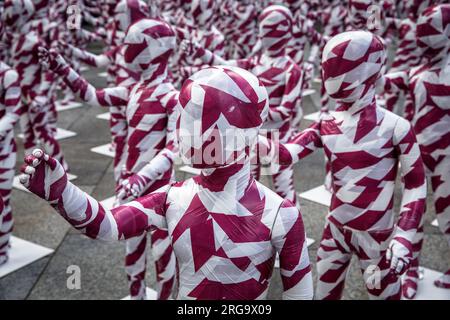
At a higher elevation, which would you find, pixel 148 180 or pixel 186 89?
pixel 186 89

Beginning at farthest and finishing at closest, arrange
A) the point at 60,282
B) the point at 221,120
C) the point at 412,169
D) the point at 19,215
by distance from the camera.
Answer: the point at 19,215
the point at 60,282
the point at 412,169
the point at 221,120

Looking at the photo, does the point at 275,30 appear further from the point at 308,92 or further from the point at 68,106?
the point at 68,106

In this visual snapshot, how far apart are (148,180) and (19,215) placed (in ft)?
8.08

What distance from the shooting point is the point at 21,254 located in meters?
3.51

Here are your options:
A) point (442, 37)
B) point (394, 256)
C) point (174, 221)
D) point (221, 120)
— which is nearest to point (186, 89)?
point (221, 120)

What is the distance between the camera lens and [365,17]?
4.27 metres

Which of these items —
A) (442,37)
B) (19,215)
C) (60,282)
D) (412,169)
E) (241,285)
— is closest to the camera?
(241,285)

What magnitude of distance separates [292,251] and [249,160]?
1.04 feet

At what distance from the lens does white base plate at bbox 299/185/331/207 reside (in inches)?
168

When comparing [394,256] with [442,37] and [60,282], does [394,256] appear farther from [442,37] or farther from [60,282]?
[60,282]

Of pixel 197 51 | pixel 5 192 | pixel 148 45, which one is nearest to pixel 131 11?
pixel 197 51

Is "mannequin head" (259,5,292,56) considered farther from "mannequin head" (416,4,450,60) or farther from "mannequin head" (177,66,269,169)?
"mannequin head" (177,66,269,169)

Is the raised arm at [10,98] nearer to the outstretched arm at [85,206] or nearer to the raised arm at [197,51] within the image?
the raised arm at [197,51]

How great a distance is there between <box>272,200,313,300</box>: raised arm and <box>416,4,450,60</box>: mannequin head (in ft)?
5.66
